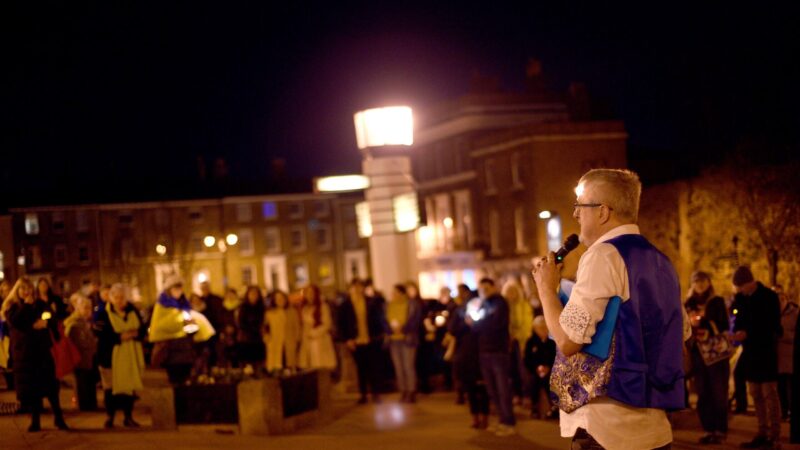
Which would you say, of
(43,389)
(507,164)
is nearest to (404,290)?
(43,389)

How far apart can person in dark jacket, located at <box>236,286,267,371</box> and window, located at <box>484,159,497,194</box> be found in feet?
106

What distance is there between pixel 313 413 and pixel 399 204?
16.0 ft

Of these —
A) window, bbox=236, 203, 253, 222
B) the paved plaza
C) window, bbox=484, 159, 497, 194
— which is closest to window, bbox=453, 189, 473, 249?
window, bbox=484, 159, 497, 194

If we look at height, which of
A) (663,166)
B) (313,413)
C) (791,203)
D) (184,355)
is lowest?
(313,413)

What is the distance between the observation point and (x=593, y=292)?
14.3 feet

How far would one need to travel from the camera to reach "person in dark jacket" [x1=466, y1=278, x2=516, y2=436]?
12.3 meters

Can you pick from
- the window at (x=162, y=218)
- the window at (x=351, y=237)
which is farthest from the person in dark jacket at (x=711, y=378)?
the window at (x=351, y=237)

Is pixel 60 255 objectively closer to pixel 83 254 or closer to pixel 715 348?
pixel 83 254

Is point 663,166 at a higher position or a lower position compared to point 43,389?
higher

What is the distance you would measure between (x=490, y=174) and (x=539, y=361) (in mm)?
36161

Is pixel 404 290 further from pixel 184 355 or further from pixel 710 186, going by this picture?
pixel 710 186

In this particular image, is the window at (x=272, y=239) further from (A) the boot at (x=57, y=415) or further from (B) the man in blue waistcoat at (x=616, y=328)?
(B) the man in blue waistcoat at (x=616, y=328)

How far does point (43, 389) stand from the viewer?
12055 mm

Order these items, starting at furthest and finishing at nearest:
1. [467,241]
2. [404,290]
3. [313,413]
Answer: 1. [467,241]
2. [404,290]
3. [313,413]
